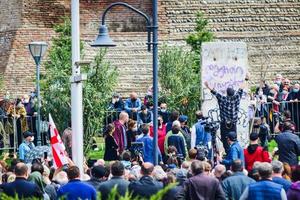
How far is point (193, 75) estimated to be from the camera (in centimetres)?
3747

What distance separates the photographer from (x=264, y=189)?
18125mm

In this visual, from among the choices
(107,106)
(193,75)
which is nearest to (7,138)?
(107,106)

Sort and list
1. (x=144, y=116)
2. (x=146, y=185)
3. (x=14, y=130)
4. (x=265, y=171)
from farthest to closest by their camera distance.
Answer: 1. (x=14, y=130)
2. (x=144, y=116)
3. (x=146, y=185)
4. (x=265, y=171)

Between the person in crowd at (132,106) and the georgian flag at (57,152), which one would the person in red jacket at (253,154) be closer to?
the georgian flag at (57,152)

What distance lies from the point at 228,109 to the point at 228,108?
26mm

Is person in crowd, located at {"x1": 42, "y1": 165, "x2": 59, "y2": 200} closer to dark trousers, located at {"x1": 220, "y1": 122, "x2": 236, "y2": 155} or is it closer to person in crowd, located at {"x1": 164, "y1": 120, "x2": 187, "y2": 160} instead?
person in crowd, located at {"x1": 164, "y1": 120, "x2": 187, "y2": 160}

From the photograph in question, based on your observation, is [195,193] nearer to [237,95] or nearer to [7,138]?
[237,95]

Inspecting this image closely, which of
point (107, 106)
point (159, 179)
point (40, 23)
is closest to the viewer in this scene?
point (159, 179)

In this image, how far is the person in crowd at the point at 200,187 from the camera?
18844 mm

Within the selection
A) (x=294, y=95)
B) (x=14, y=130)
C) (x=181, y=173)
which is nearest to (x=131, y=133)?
(x=14, y=130)

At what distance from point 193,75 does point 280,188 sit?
19.5 meters

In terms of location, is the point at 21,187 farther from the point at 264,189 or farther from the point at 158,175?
the point at 264,189

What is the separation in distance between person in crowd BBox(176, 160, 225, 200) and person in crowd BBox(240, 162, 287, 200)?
652mm

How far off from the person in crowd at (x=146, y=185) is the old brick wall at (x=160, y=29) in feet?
83.6
